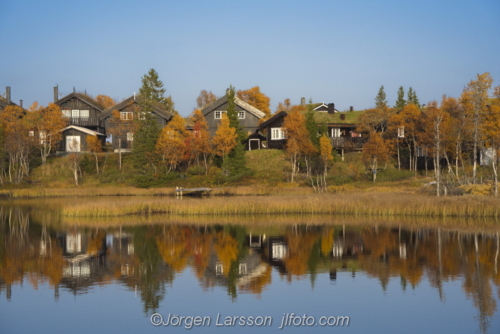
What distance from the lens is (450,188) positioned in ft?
128

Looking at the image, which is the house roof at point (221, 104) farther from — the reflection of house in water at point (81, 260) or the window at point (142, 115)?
the reflection of house in water at point (81, 260)

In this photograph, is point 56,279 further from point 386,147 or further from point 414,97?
point 414,97

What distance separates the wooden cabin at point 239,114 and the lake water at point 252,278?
3957cm

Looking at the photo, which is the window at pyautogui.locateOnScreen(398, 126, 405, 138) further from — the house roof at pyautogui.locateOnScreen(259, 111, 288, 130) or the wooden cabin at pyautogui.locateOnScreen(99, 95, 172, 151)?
the wooden cabin at pyautogui.locateOnScreen(99, 95, 172, 151)

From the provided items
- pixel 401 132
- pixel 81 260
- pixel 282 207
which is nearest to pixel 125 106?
pixel 401 132

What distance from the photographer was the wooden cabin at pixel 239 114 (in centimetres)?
7106

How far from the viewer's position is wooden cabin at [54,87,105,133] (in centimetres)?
7431

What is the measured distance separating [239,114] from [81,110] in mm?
21950

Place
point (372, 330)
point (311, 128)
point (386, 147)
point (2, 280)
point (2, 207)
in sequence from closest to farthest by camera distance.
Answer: point (372, 330) → point (2, 280) → point (2, 207) → point (386, 147) → point (311, 128)

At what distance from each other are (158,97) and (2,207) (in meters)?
50.2

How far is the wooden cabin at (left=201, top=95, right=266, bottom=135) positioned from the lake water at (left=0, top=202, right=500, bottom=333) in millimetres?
39570

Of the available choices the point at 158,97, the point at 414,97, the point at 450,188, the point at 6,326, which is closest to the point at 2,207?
the point at 6,326

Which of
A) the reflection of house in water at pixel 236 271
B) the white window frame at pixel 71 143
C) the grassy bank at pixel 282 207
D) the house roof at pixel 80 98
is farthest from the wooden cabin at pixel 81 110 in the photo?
the reflection of house in water at pixel 236 271

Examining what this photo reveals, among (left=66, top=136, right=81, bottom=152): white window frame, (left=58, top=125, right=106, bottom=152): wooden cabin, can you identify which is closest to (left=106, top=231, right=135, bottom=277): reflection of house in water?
(left=66, top=136, right=81, bottom=152): white window frame
